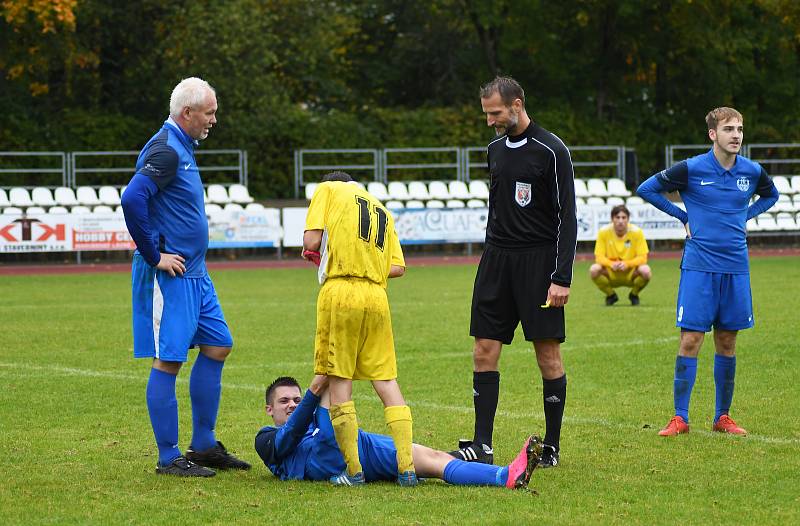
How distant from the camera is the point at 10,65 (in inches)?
1319

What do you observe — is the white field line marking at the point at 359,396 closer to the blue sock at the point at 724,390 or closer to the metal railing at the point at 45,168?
the blue sock at the point at 724,390

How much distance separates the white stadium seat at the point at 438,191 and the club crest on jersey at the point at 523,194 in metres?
22.6

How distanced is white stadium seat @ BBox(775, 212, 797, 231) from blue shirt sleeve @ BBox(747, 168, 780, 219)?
21.7 metres

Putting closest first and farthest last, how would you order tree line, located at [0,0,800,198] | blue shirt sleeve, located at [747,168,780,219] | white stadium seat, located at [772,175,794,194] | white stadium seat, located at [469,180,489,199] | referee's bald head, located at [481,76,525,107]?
referee's bald head, located at [481,76,525,107] → blue shirt sleeve, located at [747,168,780,219] → white stadium seat, located at [469,180,489,199] → white stadium seat, located at [772,175,794,194] → tree line, located at [0,0,800,198]

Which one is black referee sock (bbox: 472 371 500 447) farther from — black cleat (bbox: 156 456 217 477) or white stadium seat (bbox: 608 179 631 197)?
white stadium seat (bbox: 608 179 631 197)

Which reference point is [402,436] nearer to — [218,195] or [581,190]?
[218,195]

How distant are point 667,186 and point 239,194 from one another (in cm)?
2180

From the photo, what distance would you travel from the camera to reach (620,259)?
17.1 metres

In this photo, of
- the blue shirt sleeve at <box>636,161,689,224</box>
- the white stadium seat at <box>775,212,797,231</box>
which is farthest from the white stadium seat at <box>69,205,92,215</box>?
the blue shirt sleeve at <box>636,161,689,224</box>

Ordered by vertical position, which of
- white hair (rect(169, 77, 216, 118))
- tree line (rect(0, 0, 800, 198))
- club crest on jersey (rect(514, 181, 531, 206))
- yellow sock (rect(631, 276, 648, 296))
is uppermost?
tree line (rect(0, 0, 800, 198))

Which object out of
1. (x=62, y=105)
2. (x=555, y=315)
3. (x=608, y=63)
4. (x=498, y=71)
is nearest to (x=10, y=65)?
(x=62, y=105)

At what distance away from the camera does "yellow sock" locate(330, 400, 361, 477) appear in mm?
6555

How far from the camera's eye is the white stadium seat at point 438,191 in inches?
1176

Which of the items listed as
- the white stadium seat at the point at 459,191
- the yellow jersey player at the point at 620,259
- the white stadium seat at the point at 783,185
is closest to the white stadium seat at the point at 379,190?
the white stadium seat at the point at 459,191
